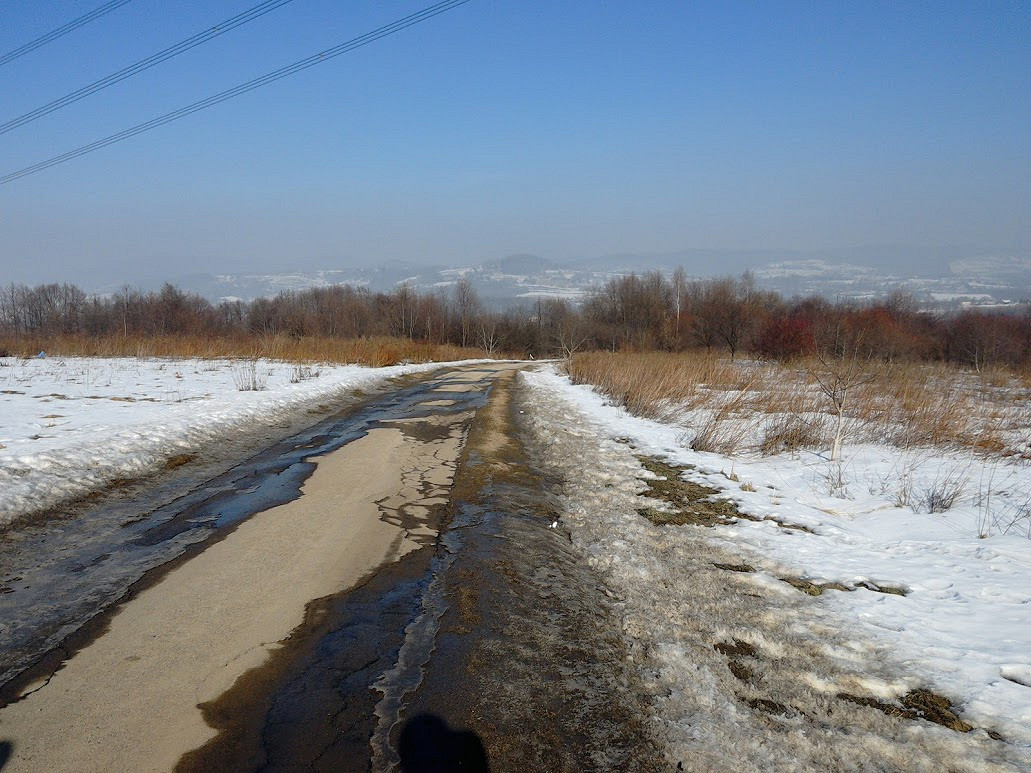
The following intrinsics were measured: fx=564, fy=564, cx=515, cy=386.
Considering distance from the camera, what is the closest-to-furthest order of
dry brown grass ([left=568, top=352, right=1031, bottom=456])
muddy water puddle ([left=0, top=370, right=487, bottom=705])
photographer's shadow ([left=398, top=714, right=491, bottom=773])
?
1. photographer's shadow ([left=398, top=714, right=491, bottom=773])
2. muddy water puddle ([left=0, top=370, right=487, bottom=705])
3. dry brown grass ([left=568, top=352, right=1031, bottom=456])

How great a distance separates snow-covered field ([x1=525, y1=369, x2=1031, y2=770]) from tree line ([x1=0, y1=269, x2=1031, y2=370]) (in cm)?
2122

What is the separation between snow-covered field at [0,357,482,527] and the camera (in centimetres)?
617

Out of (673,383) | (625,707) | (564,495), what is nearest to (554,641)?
(625,707)

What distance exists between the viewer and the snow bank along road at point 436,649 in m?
2.41

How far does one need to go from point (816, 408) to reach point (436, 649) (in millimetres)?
11031

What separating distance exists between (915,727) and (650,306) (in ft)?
203

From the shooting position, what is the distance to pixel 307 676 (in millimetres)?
2893

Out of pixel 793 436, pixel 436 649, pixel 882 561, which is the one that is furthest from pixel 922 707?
pixel 793 436

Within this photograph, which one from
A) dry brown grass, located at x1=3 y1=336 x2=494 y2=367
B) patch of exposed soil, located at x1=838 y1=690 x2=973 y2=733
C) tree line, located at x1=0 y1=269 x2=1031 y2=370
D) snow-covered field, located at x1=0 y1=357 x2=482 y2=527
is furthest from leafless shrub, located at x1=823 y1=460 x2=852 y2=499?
Result: dry brown grass, located at x1=3 y1=336 x2=494 y2=367

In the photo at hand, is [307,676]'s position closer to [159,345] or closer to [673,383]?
[673,383]

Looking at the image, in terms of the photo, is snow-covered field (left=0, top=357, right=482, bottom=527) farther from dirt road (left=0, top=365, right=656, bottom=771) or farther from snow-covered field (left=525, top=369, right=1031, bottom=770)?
snow-covered field (left=525, top=369, right=1031, bottom=770)

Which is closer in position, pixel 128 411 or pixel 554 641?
pixel 554 641

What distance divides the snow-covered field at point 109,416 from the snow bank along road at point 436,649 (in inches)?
37.4

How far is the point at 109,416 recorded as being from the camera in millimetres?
9742
